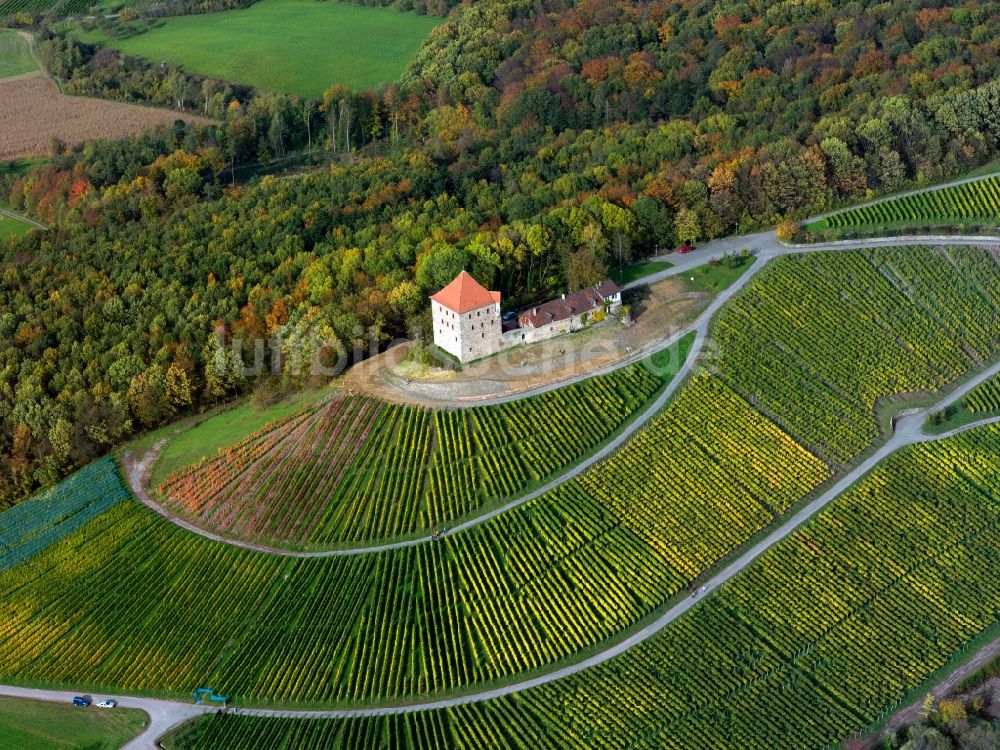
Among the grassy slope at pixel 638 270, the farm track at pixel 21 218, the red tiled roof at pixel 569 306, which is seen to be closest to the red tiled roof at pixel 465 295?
the red tiled roof at pixel 569 306

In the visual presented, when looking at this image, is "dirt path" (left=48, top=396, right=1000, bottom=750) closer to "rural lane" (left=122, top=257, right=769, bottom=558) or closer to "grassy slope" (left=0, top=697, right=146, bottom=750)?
"grassy slope" (left=0, top=697, right=146, bottom=750)

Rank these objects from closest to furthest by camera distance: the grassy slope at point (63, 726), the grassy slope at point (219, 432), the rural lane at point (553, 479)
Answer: the grassy slope at point (63, 726) < the rural lane at point (553, 479) < the grassy slope at point (219, 432)

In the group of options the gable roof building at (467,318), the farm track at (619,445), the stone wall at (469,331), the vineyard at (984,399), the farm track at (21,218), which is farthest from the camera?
the farm track at (21,218)

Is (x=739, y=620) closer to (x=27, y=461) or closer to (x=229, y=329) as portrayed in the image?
(x=229, y=329)

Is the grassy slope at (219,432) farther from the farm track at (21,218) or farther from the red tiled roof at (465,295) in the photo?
the farm track at (21,218)

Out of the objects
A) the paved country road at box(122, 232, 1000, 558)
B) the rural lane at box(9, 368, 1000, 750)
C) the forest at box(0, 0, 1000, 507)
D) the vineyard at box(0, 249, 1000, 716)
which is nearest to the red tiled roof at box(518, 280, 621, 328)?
the forest at box(0, 0, 1000, 507)

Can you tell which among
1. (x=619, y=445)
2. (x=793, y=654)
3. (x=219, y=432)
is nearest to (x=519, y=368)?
(x=619, y=445)
